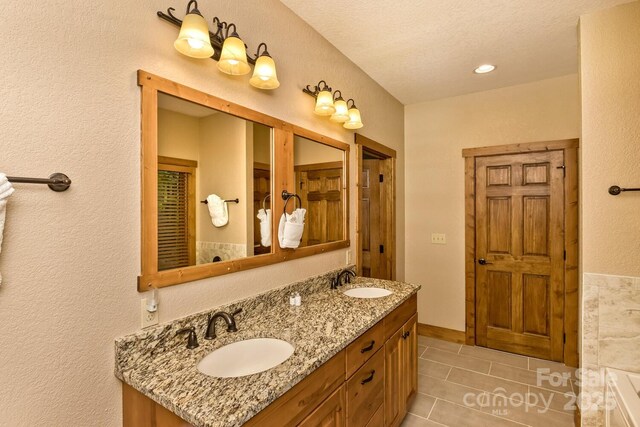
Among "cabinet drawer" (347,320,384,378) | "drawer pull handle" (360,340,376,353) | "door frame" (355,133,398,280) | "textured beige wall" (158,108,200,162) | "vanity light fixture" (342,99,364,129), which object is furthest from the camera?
"door frame" (355,133,398,280)

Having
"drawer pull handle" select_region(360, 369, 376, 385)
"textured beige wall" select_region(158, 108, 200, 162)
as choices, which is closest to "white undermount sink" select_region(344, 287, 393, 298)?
"drawer pull handle" select_region(360, 369, 376, 385)

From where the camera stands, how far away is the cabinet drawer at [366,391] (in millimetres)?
1438

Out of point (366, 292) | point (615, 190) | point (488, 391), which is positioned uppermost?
point (615, 190)

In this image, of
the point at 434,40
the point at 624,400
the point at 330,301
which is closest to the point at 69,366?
the point at 330,301

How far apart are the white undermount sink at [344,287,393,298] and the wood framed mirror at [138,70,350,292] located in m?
0.43

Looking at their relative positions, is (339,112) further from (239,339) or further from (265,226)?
(239,339)

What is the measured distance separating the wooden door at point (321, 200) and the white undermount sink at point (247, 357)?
0.83 m

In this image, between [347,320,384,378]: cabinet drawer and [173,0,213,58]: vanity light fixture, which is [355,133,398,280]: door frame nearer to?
[347,320,384,378]: cabinet drawer

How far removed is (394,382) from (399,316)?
0.39 meters

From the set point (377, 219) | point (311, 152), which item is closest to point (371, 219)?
point (377, 219)

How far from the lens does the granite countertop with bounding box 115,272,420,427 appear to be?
2.93 feet

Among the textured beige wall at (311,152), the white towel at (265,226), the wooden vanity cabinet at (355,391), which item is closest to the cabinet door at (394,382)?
the wooden vanity cabinet at (355,391)

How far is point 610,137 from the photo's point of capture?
190 centimetres

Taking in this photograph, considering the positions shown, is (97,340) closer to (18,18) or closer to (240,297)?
(240,297)
